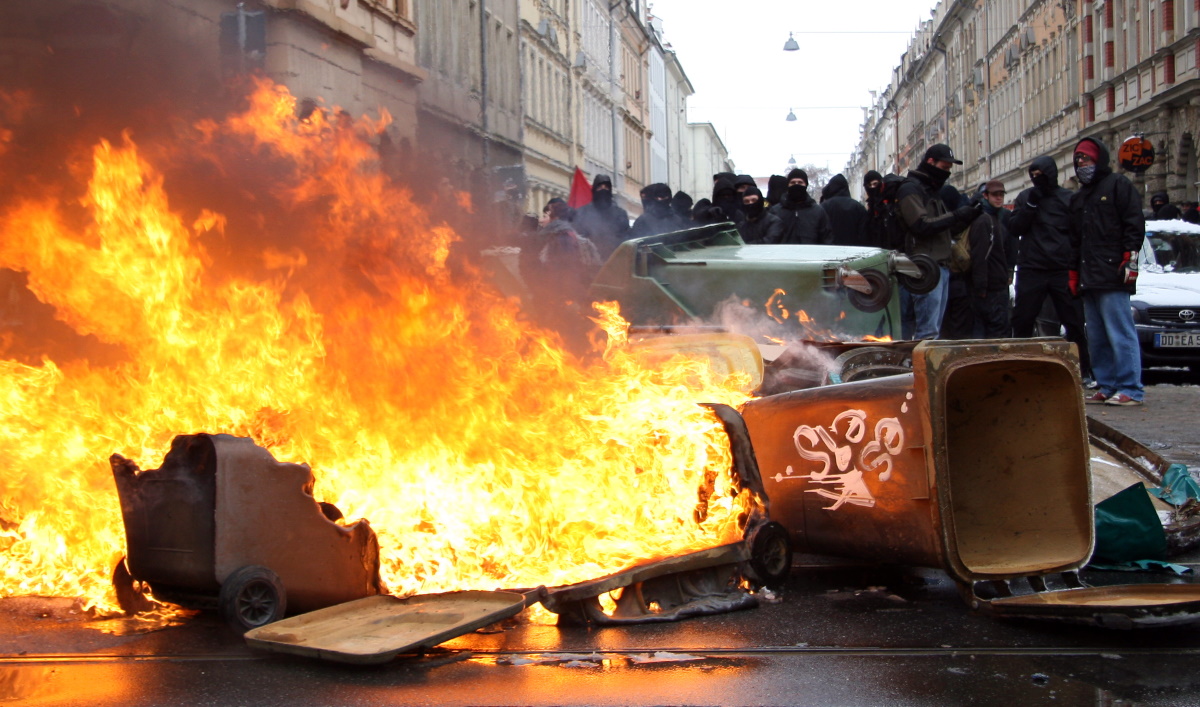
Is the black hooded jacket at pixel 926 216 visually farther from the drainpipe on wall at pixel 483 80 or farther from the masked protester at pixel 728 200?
the drainpipe on wall at pixel 483 80

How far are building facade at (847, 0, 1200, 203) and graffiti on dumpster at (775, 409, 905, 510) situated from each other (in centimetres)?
2833

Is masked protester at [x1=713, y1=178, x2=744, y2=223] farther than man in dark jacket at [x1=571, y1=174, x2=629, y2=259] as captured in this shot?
Yes

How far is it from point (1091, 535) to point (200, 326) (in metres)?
3.96

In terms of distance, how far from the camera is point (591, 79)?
49.4 m

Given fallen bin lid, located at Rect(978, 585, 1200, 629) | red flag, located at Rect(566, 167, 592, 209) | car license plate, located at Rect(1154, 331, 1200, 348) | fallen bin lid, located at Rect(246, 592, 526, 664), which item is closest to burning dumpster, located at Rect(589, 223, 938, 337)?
fallen bin lid, located at Rect(978, 585, 1200, 629)

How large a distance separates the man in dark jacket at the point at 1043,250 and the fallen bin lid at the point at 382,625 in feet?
24.9

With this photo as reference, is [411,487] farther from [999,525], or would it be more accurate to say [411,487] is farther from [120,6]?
[120,6]

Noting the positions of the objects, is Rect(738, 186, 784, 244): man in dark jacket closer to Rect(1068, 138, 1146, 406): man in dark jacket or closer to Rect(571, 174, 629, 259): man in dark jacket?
Rect(571, 174, 629, 259): man in dark jacket

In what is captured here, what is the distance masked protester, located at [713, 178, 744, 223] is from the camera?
39.2 ft

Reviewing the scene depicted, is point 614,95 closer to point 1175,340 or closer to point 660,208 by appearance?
point 1175,340

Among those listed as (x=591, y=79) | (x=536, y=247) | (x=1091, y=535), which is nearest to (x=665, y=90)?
(x=591, y=79)

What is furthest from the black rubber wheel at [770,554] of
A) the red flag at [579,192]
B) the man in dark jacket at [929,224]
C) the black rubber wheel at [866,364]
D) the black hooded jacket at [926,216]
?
the red flag at [579,192]

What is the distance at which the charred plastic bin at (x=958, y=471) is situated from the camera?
16.0 ft

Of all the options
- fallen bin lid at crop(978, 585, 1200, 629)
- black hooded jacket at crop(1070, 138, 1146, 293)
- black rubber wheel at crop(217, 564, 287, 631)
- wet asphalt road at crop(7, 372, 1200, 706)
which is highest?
black hooded jacket at crop(1070, 138, 1146, 293)
